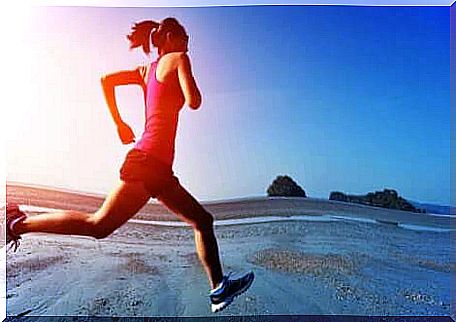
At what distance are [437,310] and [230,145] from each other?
177 centimetres

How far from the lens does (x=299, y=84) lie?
282 inches

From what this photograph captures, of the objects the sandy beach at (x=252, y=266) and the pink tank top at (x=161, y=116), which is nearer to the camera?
the pink tank top at (x=161, y=116)

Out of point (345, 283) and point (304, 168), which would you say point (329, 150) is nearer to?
point (304, 168)

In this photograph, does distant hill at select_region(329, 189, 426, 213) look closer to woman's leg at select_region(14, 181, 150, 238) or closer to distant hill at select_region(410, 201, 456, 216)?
distant hill at select_region(410, 201, 456, 216)

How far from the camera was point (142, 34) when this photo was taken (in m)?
7.15

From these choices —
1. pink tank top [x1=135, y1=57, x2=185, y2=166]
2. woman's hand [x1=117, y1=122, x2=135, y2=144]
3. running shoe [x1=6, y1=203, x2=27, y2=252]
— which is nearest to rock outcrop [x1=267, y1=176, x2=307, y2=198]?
pink tank top [x1=135, y1=57, x2=185, y2=166]

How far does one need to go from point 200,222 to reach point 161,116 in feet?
2.45

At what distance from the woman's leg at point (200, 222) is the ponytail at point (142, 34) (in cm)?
96

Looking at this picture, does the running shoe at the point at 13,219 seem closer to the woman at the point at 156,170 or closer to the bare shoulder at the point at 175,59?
the woman at the point at 156,170

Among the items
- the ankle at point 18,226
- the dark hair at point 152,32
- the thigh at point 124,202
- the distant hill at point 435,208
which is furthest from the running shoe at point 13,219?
the distant hill at point 435,208

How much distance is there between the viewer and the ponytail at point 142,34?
23.4 ft

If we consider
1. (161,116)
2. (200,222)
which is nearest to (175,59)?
(161,116)

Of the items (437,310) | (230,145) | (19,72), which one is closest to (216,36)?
(230,145)

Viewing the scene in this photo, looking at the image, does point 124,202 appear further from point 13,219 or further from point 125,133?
point 13,219
